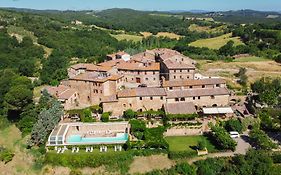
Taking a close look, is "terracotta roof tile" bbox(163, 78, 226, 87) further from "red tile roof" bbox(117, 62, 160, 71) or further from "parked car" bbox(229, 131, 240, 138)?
"parked car" bbox(229, 131, 240, 138)

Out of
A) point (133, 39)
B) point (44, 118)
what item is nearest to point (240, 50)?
point (133, 39)

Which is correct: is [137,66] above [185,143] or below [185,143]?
above

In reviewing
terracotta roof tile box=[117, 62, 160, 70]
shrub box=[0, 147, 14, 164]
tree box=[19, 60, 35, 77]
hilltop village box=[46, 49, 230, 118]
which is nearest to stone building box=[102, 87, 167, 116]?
hilltop village box=[46, 49, 230, 118]

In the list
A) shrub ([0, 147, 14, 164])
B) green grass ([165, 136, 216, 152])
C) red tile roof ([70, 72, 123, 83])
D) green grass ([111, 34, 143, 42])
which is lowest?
shrub ([0, 147, 14, 164])

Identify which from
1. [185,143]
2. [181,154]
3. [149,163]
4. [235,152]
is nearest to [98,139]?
[149,163]

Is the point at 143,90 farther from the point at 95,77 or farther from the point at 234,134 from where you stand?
the point at 234,134

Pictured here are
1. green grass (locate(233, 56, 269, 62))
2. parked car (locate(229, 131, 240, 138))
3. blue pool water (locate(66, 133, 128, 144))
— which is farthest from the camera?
green grass (locate(233, 56, 269, 62))
